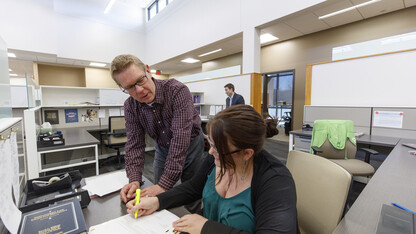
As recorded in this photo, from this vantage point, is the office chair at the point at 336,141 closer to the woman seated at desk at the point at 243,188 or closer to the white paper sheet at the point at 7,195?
the woman seated at desk at the point at 243,188

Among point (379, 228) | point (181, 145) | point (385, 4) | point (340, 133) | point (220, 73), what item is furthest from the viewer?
point (220, 73)

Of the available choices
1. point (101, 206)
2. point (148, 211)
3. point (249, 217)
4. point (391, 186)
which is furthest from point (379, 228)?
point (101, 206)

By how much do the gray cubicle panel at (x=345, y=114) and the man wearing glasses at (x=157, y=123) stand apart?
8.33 feet

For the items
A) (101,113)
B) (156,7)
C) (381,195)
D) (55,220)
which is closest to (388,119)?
(381,195)

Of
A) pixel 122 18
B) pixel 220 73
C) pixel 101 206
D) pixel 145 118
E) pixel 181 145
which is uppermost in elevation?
A: pixel 122 18

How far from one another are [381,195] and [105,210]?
1242 mm

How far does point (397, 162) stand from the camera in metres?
1.42

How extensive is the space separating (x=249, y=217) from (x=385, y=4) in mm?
4907

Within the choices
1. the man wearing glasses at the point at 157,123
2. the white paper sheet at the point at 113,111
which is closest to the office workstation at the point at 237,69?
the white paper sheet at the point at 113,111

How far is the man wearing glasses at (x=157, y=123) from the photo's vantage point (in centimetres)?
92

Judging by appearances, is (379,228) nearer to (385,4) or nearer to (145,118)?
(145,118)

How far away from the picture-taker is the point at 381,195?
2.98 ft

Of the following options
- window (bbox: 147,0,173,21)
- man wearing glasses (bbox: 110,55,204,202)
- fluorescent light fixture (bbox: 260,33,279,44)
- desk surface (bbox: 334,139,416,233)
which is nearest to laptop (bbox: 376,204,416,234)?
desk surface (bbox: 334,139,416,233)

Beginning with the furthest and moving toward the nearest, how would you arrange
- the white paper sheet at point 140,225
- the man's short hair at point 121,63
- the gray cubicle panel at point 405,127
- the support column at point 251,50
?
the support column at point 251,50 → the gray cubicle panel at point 405,127 → the man's short hair at point 121,63 → the white paper sheet at point 140,225
